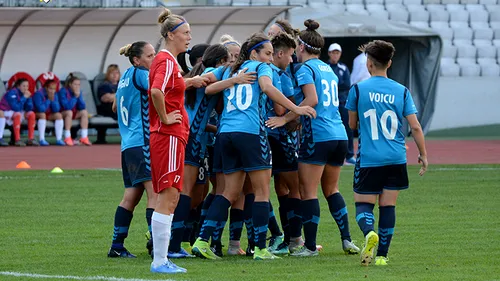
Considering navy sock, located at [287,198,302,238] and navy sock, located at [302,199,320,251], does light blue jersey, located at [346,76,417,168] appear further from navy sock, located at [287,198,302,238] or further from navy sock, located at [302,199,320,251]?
navy sock, located at [287,198,302,238]

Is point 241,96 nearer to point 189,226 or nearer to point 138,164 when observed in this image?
point 138,164

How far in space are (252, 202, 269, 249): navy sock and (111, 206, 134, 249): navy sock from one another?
1.15 metres

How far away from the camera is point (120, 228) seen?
901 cm

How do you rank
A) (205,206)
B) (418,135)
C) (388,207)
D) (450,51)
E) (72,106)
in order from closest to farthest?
(418,135) < (388,207) < (205,206) < (72,106) < (450,51)

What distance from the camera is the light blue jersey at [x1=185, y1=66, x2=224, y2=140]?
9039 millimetres

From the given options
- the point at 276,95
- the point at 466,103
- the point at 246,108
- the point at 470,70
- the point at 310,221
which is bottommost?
the point at 466,103

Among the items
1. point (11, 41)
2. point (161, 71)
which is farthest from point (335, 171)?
point (11, 41)

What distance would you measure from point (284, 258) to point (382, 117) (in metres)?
1.51

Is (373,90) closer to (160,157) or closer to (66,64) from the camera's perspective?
(160,157)

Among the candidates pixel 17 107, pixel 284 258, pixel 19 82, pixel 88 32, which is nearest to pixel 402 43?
pixel 88 32

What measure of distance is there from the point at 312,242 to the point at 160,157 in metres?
1.94

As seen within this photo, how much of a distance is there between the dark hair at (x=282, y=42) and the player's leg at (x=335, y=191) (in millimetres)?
904

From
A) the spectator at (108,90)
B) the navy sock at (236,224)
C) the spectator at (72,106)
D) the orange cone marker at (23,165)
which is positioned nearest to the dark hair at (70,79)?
the spectator at (72,106)

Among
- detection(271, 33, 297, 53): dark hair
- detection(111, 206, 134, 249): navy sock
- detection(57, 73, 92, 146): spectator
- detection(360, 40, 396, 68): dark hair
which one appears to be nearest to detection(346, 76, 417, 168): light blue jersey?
detection(360, 40, 396, 68): dark hair
